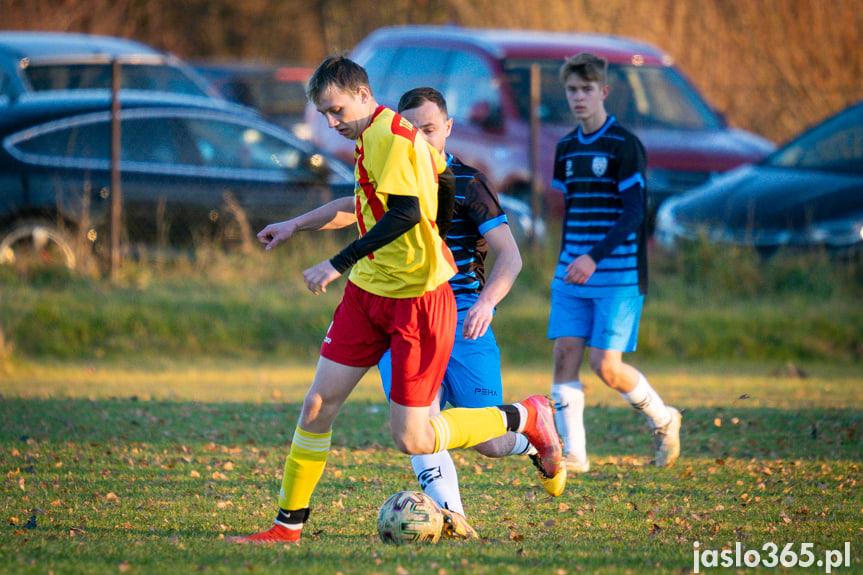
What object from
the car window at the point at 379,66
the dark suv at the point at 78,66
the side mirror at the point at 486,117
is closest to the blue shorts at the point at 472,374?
the dark suv at the point at 78,66

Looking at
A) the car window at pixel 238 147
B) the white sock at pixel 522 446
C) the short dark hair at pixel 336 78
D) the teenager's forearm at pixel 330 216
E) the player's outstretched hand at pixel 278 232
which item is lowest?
the white sock at pixel 522 446

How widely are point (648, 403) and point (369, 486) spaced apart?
170cm

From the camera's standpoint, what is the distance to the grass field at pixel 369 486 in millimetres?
4359

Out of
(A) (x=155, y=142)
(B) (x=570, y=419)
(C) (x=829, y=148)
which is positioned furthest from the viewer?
(C) (x=829, y=148)

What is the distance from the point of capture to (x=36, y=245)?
35.4 ft

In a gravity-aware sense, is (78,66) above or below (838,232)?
above

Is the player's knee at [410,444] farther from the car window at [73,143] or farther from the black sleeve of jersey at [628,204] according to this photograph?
the car window at [73,143]

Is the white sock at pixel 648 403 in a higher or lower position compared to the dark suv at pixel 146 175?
lower

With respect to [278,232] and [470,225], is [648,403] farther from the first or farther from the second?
[278,232]

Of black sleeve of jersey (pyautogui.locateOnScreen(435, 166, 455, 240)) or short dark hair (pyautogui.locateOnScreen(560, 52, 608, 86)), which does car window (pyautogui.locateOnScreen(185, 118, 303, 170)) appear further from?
black sleeve of jersey (pyautogui.locateOnScreen(435, 166, 455, 240))

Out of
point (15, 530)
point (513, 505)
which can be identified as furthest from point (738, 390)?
point (15, 530)

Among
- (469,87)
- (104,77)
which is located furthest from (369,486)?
(104,77)

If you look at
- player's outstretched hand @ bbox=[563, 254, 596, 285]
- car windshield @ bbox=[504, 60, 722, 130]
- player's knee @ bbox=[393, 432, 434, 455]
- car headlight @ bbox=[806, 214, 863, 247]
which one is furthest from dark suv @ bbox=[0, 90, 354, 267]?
player's knee @ bbox=[393, 432, 434, 455]

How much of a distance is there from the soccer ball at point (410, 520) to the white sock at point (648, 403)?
1897 millimetres
